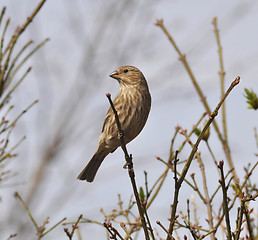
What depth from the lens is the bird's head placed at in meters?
6.08

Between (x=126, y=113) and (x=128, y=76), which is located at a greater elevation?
(x=128, y=76)

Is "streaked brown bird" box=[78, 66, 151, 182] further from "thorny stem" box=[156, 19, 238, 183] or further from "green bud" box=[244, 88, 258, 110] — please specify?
"green bud" box=[244, 88, 258, 110]

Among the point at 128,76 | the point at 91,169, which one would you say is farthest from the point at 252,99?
the point at 91,169

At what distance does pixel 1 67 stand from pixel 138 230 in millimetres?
1816

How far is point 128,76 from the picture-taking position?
618 cm

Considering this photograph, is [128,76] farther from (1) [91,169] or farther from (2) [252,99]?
(2) [252,99]

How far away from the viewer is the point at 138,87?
5957 mm

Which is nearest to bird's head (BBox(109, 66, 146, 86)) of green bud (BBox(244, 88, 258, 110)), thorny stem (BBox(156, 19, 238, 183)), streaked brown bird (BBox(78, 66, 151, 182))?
streaked brown bird (BBox(78, 66, 151, 182))

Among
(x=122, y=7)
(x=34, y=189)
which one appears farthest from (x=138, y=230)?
(x=122, y=7)

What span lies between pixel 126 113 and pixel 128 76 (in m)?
0.80

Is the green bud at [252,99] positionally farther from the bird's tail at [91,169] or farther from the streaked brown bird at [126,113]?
the bird's tail at [91,169]

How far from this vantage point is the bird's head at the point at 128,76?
239 inches

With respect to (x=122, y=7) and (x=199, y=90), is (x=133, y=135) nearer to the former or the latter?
(x=199, y=90)

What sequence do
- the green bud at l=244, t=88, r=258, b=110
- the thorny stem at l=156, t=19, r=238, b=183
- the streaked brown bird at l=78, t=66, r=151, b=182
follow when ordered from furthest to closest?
the streaked brown bird at l=78, t=66, r=151, b=182 < the thorny stem at l=156, t=19, r=238, b=183 < the green bud at l=244, t=88, r=258, b=110
